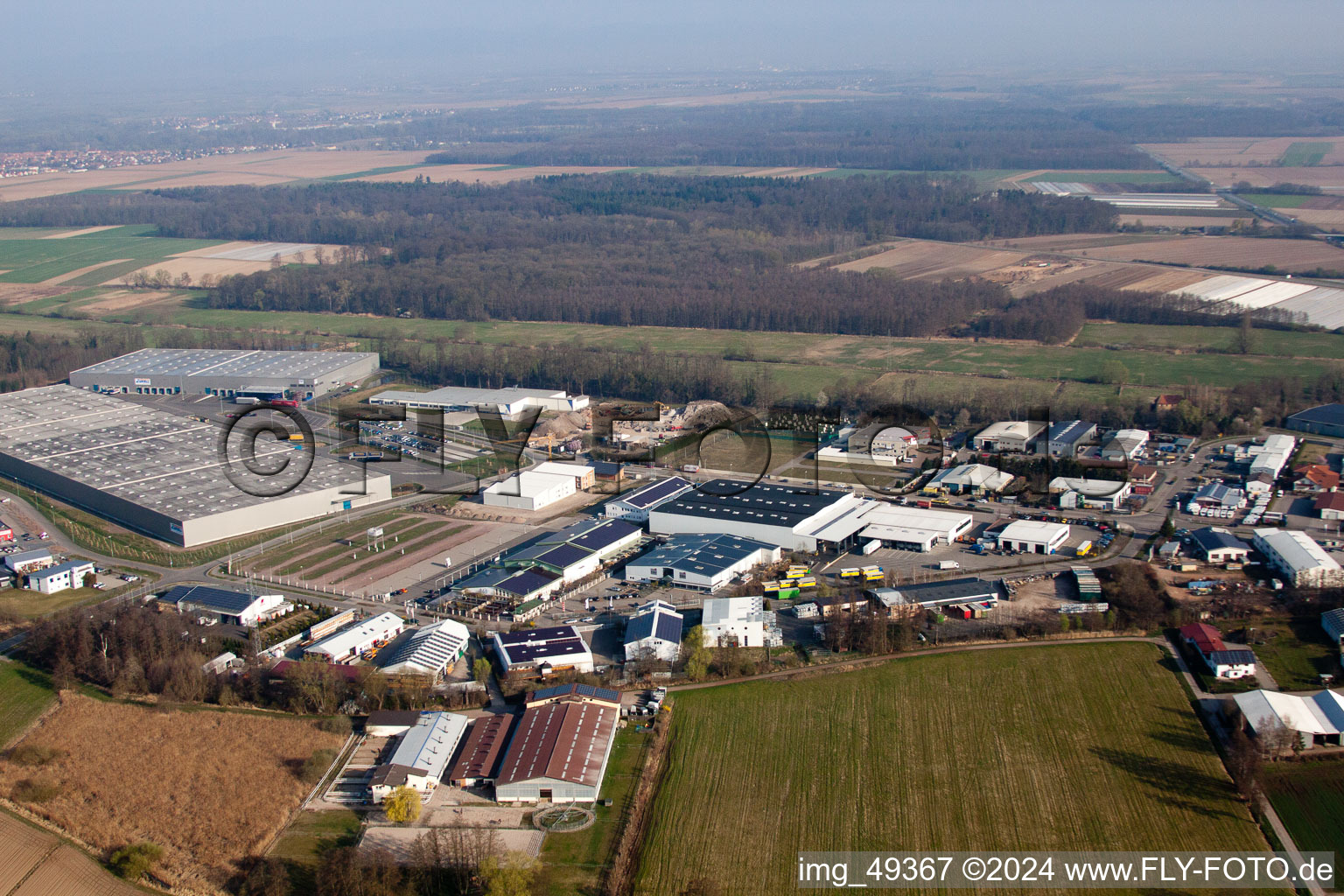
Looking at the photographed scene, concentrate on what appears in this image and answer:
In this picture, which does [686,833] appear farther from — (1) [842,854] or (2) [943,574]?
(2) [943,574]

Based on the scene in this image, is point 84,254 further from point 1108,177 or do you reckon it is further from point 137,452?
point 1108,177

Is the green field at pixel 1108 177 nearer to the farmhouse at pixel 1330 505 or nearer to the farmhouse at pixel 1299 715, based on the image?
the farmhouse at pixel 1330 505

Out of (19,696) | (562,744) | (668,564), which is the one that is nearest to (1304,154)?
(668,564)

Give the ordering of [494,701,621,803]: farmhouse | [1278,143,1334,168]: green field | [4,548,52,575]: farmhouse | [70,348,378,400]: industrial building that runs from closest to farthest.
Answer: [494,701,621,803]: farmhouse
[4,548,52,575]: farmhouse
[70,348,378,400]: industrial building
[1278,143,1334,168]: green field

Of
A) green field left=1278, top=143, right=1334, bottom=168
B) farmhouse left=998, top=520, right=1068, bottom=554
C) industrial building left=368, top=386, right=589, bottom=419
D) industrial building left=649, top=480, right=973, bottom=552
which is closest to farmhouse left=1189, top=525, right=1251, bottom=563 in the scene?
farmhouse left=998, top=520, right=1068, bottom=554

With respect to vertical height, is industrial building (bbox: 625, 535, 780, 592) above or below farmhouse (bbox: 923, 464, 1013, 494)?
below

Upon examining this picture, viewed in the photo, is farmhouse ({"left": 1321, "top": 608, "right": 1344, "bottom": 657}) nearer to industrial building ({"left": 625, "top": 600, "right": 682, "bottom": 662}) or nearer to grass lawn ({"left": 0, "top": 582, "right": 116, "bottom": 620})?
industrial building ({"left": 625, "top": 600, "right": 682, "bottom": 662})

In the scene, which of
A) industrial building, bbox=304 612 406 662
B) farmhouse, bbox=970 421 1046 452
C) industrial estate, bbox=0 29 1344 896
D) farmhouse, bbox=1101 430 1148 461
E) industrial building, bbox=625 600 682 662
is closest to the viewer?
industrial estate, bbox=0 29 1344 896

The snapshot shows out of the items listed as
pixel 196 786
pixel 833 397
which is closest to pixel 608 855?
pixel 196 786
